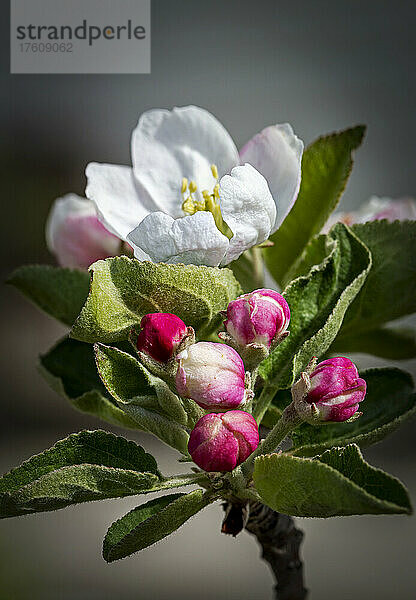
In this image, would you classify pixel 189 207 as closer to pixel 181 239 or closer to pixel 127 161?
→ pixel 181 239

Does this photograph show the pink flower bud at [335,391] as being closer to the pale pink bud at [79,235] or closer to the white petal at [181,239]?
the white petal at [181,239]

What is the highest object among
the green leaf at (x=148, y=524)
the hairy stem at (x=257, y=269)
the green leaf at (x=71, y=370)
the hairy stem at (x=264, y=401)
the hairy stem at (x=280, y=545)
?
the hairy stem at (x=257, y=269)

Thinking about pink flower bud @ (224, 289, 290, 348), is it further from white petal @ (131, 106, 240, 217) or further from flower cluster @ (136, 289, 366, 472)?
white petal @ (131, 106, 240, 217)

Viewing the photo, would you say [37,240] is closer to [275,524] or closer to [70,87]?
[70,87]

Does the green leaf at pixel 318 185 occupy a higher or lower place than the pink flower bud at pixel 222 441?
higher

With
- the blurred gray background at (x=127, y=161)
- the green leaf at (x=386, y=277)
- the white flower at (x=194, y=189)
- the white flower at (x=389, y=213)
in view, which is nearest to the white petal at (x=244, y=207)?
the white flower at (x=194, y=189)

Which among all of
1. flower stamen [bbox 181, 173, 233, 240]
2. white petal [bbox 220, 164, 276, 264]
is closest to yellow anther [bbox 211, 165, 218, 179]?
Answer: flower stamen [bbox 181, 173, 233, 240]

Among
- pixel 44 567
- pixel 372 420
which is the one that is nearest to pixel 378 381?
pixel 372 420
